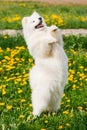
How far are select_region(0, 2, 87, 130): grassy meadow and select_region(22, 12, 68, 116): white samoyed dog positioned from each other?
0.32m

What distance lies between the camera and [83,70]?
9.01 metres

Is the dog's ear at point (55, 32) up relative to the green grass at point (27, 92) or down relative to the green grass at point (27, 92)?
up

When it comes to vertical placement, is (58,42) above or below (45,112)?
above

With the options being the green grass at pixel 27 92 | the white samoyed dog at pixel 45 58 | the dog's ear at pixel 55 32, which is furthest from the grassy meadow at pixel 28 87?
the dog's ear at pixel 55 32

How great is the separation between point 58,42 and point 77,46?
15.8 feet

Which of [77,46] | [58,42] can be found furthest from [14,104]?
A: [77,46]

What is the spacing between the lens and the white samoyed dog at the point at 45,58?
6.16m

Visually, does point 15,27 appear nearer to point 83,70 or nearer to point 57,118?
point 83,70

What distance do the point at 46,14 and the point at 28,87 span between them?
7553 mm

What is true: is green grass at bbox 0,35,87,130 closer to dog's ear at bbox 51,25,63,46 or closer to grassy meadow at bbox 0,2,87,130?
grassy meadow at bbox 0,2,87,130

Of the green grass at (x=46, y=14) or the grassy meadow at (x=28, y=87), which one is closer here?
the grassy meadow at (x=28, y=87)

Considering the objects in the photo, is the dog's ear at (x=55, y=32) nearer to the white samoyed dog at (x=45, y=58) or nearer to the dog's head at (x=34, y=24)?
the white samoyed dog at (x=45, y=58)

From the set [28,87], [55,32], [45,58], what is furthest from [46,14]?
[55,32]

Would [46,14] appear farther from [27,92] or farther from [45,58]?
[45,58]
